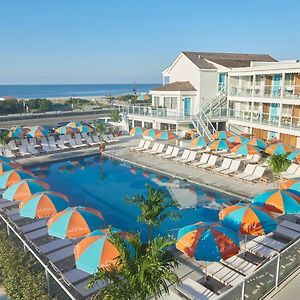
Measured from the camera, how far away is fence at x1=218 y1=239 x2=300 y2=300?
652cm

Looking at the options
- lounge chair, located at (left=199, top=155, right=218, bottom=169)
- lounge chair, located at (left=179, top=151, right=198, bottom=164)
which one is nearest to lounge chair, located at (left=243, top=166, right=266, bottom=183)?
lounge chair, located at (left=199, top=155, right=218, bottom=169)

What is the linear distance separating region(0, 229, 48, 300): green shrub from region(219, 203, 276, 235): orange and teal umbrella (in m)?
5.70

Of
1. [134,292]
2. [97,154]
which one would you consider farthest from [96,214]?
[97,154]

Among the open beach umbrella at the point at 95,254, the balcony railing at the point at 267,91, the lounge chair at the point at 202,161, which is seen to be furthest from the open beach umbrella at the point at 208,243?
the balcony railing at the point at 267,91

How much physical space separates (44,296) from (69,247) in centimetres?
226

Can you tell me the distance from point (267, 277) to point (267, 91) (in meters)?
24.6

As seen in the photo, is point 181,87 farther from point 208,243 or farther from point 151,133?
point 208,243

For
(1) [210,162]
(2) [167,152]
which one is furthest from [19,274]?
(2) [167,152]

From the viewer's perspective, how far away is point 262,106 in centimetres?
2912

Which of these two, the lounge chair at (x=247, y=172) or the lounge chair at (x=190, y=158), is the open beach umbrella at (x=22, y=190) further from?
the lounge chair at (x=190, y=158)

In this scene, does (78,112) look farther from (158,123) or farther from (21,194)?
(21,194)

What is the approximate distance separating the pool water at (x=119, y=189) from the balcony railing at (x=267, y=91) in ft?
43.6

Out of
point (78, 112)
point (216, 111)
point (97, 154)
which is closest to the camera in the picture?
point (97, 154)

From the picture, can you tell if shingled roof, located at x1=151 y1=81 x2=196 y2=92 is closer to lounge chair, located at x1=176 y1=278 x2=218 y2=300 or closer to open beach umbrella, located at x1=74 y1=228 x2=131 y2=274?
open beach umbrella, located at x1=74 y1=228 x2=131 y2=274
